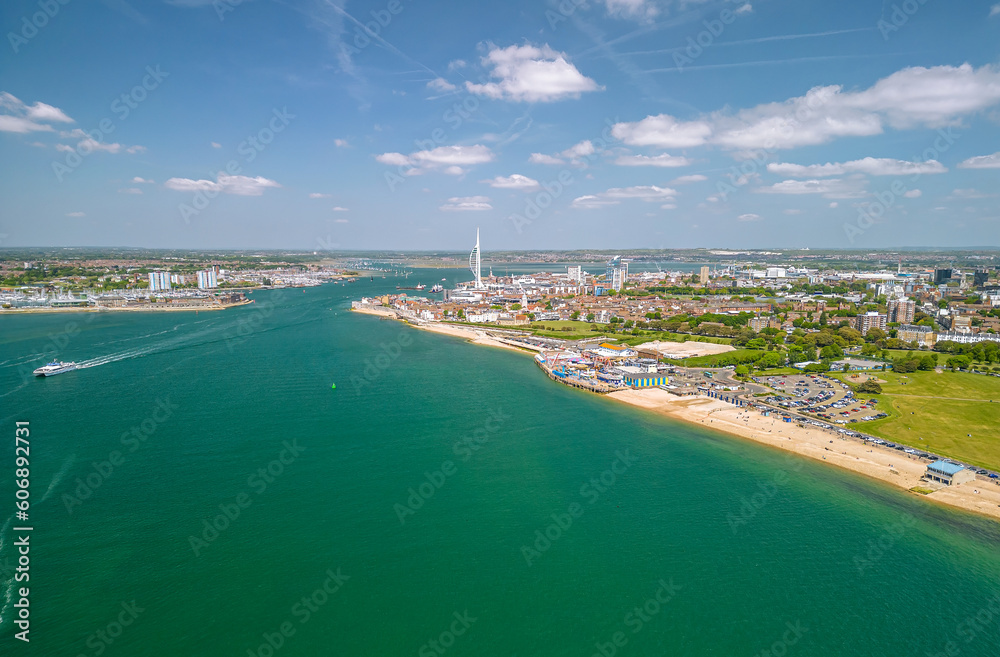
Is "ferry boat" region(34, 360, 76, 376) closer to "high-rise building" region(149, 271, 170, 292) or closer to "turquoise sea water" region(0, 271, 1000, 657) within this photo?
"turquoise sea water" region(0, 271, 1000, 657)

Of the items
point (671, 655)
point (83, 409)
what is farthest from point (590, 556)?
point (83, 409)

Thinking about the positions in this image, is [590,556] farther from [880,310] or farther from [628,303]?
[880,310]

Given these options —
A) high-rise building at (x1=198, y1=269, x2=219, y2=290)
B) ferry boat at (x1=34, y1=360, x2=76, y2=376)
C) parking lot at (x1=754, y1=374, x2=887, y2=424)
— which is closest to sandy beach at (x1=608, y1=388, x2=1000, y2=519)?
parking lot at (x1=754, y1=374, x2=887, y2=424)

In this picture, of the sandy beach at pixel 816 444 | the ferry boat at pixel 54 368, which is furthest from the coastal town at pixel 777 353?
the ferry boat at pixel 54 368

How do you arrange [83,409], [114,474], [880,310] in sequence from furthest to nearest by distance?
[880,310]
[83,409]
[114,474]

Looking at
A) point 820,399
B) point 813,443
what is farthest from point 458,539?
point 820,399
